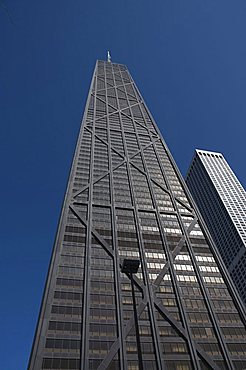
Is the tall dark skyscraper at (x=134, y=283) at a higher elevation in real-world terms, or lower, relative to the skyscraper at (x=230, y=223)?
lower

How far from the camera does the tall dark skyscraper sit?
4794 cm

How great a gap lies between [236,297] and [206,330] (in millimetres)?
10726

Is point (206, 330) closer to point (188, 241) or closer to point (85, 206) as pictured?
point (188, 241)

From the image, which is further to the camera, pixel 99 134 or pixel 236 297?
pixel 99 134

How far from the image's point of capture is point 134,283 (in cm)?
5797

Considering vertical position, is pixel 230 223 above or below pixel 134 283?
above

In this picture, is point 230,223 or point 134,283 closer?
point 134,283

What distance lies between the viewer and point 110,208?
80.3 meters

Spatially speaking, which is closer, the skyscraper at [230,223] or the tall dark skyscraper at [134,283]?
the tall dark skyscraper at [134,283]

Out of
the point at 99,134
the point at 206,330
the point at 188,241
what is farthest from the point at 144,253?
the point at 99,134

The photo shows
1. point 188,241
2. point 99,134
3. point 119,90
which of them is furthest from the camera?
point 119,90

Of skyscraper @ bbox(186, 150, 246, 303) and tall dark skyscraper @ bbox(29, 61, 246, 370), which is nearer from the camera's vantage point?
tall dark skyscraper @ bbox(29, 61, 246, 370)

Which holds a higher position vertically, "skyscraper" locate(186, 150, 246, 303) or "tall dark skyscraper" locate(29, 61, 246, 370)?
"skyscraper" locate(186, 150, 246, 303)

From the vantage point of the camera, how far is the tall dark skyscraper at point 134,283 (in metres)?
47.9
